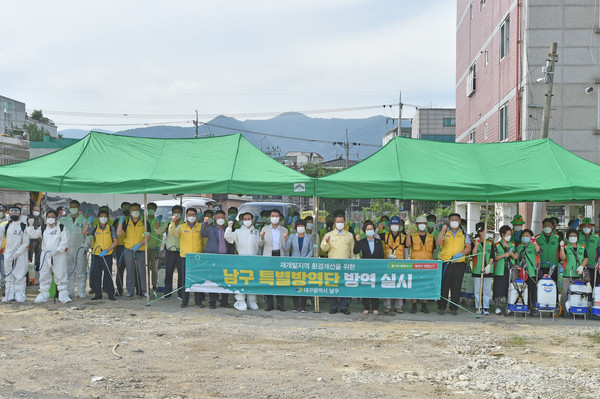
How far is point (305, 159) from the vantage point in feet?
334

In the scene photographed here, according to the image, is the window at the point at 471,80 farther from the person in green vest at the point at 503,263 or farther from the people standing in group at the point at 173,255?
the people standing in group at the point at 173,255

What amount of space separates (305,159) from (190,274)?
90918 mm

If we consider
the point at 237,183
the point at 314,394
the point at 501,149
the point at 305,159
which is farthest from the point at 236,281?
the point at 305,159

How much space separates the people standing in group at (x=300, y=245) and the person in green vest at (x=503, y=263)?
3.60m

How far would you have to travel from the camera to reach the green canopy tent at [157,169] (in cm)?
1134

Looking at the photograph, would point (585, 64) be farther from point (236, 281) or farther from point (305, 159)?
point (305, 159)

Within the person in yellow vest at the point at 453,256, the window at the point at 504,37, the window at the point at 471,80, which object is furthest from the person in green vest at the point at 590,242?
the window at the point at 471,80

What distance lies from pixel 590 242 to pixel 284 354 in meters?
6.91

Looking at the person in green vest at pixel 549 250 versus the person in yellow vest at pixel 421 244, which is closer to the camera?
the person in yellow vest at pixel 421 244

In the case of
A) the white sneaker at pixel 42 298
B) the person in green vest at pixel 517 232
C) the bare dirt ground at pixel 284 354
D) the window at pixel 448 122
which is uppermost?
the window at pixel 448 122

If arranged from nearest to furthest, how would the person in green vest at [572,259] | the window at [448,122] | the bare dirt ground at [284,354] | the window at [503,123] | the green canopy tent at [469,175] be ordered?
the bare dirt ground at [284,354] → the green canopy tent at [469,175] → the person in green vest at [572,259] → the window at [503,123] → the window at [448,122]

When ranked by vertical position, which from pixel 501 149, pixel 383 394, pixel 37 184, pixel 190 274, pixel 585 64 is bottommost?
pixel 383 394

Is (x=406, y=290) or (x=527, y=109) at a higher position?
(x=527, y=109)

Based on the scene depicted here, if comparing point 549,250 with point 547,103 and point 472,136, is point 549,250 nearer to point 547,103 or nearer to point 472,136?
point 547,103
